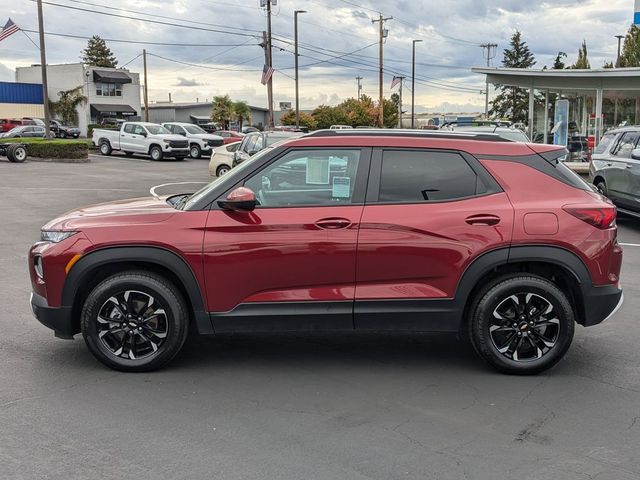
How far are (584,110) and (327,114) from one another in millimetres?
43263

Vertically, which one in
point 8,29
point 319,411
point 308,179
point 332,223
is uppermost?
point 8,29

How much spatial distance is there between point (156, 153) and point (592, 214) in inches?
1227

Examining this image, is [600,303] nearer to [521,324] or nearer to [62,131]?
[521,324]

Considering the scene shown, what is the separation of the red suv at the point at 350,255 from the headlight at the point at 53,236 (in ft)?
0.03

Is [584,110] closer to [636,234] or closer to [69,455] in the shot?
[636,234]

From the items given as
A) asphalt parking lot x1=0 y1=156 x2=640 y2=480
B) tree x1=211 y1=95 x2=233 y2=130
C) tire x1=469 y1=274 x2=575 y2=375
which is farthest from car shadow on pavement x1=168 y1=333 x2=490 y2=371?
tree x1=211 y1=95 x2=233 y2=130

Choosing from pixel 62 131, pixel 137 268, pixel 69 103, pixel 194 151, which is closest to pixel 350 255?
pixel 137 268

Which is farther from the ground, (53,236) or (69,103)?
(69,103)

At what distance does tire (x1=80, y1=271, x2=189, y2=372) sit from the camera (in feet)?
15.8

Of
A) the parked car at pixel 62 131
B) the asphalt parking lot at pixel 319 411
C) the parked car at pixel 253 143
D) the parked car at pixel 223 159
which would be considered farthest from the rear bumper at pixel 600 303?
the parked car at pixel 62 131

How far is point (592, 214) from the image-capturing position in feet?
16.0

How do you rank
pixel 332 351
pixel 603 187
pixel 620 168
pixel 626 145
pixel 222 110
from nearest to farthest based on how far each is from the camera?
pixel 332 351 → pixel 620 168 → pixel 626 145 → pixel 603 187 → pixel 222 110

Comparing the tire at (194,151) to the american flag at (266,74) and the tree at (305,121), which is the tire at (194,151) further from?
the tree at (305,121)

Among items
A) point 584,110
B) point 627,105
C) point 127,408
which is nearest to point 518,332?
point 127,408
